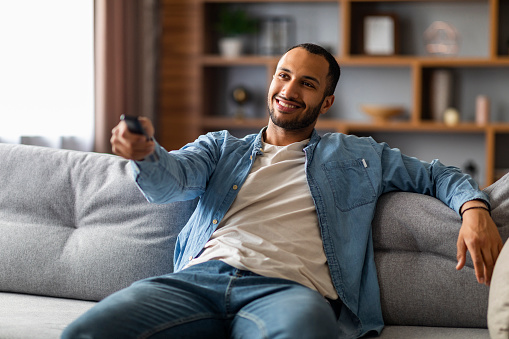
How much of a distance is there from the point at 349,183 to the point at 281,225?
10.2 inches

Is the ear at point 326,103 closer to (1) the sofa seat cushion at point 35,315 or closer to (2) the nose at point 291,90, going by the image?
(2) the nose at point 291,90

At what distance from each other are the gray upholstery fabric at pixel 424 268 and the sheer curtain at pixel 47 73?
2.07 m

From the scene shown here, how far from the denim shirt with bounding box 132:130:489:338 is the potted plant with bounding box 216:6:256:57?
251 cm

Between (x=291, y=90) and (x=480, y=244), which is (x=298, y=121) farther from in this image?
(x=480, y=244)

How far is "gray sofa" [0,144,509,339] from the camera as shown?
173 centimetres

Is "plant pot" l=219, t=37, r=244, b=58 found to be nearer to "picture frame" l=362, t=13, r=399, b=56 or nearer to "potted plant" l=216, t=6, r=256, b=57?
"potted plant" l=216, t=6, r=256, b=57

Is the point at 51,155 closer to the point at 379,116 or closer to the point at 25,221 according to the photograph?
the point at 25,221

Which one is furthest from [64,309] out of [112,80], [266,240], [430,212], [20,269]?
[112,80]

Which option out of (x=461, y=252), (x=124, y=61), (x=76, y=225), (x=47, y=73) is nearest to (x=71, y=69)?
(x=47, y=73)

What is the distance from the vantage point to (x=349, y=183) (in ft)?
6.03

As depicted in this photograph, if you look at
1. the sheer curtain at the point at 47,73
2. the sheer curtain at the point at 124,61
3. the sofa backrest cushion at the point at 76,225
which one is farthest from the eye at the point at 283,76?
the sheer curtain at the point at 124,61

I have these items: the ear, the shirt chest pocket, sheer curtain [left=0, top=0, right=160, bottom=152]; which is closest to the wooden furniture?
sheer curtain [left=0, top=0, right=160, bottom=152]

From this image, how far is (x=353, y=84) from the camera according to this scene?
448 cm

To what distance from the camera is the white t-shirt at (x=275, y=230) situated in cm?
163
